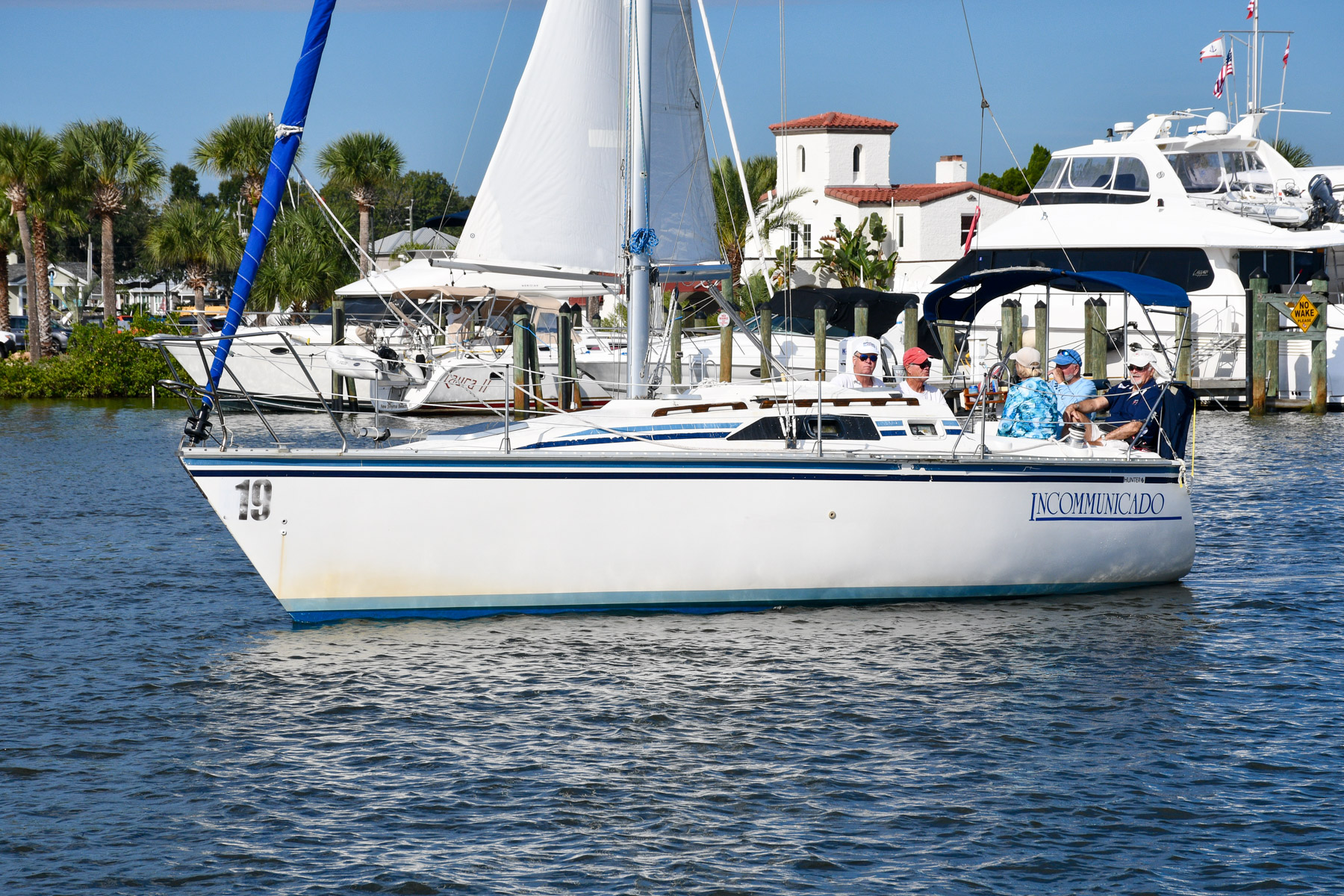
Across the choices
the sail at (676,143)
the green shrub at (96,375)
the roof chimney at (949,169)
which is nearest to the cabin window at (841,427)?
the sail at (676,143)

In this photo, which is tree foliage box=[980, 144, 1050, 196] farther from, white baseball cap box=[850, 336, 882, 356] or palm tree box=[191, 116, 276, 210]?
white baseball cap box=[850, 336, 882, 356]

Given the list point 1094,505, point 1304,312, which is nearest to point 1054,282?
point 1094,505

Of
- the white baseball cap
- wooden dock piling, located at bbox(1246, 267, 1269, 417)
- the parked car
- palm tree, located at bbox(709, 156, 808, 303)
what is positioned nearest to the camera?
the white baseball cap

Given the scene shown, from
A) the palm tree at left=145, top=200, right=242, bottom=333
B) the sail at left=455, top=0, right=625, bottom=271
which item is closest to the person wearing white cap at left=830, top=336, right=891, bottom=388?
the sail at left=455, top=0, right=625, bottom=271

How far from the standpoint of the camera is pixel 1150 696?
9703 mm

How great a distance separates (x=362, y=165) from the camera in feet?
163

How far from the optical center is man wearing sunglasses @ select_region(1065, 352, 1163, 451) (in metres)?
12.5

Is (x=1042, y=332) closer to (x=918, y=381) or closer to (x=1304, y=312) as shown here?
(x=1304, y=312)

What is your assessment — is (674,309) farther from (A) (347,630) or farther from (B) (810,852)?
(B) (810,852)

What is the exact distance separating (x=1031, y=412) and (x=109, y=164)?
3976 cm

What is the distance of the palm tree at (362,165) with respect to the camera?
4969cm

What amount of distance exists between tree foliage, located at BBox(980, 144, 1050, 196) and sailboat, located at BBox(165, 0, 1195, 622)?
2487 inches

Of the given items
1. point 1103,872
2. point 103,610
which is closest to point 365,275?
point 103,610

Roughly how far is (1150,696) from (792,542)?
2974 millimetres
